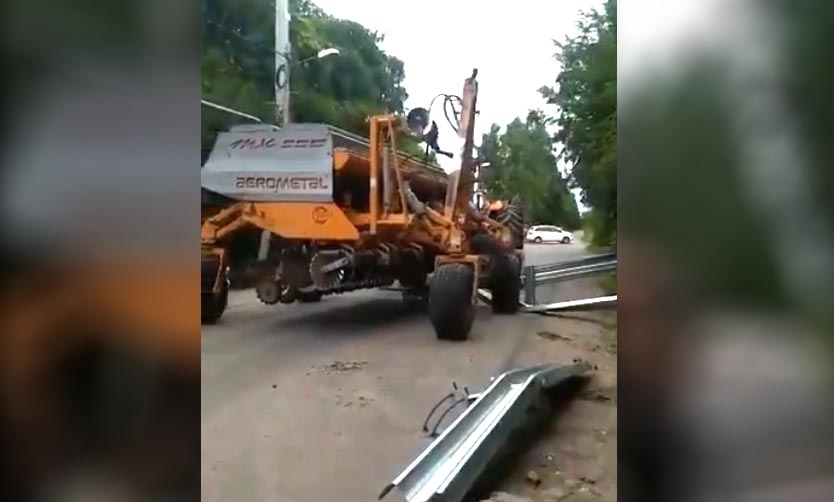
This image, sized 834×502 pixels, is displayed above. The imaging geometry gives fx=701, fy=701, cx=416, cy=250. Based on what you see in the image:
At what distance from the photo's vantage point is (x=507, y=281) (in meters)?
1.21

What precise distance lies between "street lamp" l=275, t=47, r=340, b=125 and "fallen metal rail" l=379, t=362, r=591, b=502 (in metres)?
0.58

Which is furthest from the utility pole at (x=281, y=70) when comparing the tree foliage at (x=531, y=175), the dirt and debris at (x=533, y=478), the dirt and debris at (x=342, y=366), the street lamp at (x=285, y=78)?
the dirt and debris at (x=533, y=478)

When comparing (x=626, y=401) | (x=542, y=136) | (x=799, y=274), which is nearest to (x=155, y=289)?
(x=542, y=136)

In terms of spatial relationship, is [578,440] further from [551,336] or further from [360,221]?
[360,221]

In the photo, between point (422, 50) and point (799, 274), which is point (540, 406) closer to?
point (799, 274)

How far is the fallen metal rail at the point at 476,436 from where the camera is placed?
1.15 m

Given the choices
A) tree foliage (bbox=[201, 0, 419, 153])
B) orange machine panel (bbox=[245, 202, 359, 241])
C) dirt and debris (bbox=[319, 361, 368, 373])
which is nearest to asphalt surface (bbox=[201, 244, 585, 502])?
dirt and debris (bbox=[319, 361, 368, 373])

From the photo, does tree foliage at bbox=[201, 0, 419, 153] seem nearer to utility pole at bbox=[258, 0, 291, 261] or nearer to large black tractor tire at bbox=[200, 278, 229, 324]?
utility pole at bbox=[258, 0, 291, 261]

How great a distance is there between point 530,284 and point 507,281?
0.14ft

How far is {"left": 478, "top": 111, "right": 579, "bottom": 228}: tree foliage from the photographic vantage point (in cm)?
119

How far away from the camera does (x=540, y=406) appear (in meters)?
1.20

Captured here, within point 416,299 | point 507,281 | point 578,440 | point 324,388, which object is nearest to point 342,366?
point 324,388

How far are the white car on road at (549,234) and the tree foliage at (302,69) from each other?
25 centimetres

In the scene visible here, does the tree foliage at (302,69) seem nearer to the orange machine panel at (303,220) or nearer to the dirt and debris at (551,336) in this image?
the orange machine panel at (303,220)
